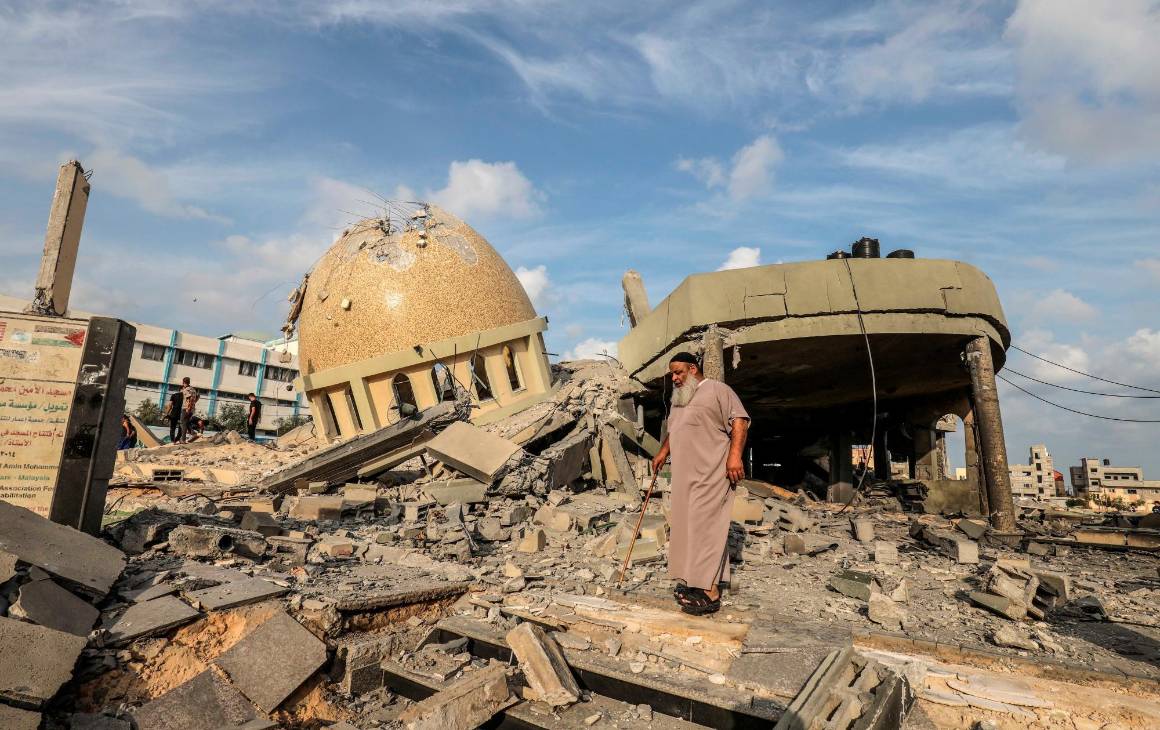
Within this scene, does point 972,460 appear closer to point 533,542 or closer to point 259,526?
point 533,542

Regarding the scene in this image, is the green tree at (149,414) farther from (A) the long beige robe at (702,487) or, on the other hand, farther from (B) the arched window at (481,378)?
(A) the long beige robe at (702,487)

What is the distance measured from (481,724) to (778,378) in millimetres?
9762

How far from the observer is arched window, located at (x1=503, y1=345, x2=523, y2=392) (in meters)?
15.6

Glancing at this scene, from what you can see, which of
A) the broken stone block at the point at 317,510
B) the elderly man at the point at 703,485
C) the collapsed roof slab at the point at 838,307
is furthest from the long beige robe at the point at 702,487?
the broken stone block at the point at 317,510

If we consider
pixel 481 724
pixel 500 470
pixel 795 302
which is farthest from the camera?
pixel 500 470

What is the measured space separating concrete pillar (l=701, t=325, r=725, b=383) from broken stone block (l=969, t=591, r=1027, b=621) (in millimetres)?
4826

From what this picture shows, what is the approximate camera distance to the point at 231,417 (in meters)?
39.6

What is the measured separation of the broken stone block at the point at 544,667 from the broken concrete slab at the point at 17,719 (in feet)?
6.65

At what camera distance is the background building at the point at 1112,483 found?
21.8 meters

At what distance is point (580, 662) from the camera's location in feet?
10.9

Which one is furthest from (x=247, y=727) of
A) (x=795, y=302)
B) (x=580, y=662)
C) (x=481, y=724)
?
(x=795, y=302)

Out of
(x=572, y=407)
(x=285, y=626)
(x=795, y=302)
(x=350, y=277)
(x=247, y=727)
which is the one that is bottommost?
(x=247, y=727)

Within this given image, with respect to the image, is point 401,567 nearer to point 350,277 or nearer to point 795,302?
point 795,302

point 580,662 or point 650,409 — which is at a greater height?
point 650,409
